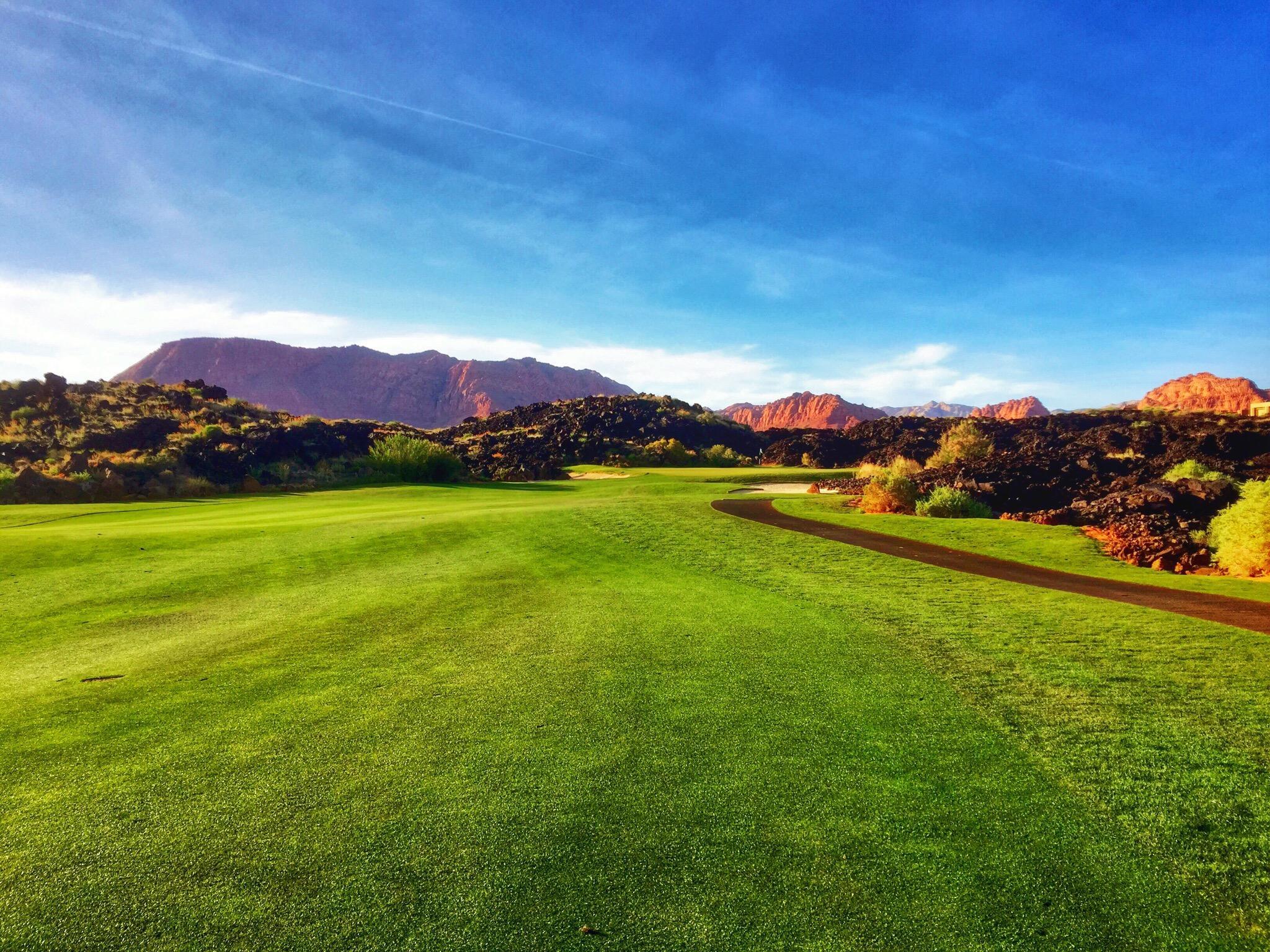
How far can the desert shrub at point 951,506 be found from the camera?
17.5 m

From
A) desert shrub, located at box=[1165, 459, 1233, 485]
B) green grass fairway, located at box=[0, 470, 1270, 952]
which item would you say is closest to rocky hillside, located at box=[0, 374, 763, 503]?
green grass fairway, located at box=[0, 470, 1270, 952]

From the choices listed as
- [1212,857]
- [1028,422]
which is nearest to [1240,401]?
[1028,422]

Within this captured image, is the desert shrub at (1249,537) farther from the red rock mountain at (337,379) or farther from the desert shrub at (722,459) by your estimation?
the red rock mountain at (337,379)

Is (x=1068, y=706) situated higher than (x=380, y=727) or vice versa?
(x=1068, y=706)

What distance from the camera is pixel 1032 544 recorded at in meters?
12.5

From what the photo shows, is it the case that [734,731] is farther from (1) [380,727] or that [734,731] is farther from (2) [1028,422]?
(2) [1028,422]

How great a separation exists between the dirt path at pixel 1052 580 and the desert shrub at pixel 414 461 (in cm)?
2446

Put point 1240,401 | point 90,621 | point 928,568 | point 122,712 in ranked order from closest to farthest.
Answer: point 122,712 → point 90,621 → point 928,568 → point 1240,401

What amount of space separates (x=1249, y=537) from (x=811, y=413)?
475ft

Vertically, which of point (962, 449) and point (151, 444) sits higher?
point (962, 449)

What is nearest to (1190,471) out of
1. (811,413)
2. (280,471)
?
(280,471)

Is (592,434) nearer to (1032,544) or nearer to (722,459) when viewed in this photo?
(722,459)

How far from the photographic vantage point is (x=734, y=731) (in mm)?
4078

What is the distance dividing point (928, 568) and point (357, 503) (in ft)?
58.9
